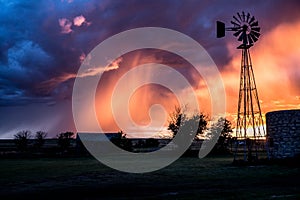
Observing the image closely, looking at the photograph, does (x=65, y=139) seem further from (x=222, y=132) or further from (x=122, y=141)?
(x=222, y=132)

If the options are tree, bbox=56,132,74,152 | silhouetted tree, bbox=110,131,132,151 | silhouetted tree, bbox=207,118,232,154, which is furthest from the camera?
tree, bbox=56,132,74,152

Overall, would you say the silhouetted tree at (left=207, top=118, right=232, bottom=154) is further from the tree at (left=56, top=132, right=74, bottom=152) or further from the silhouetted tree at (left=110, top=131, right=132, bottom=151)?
the tree at (left=56, top=132, right=74, bottom=152)

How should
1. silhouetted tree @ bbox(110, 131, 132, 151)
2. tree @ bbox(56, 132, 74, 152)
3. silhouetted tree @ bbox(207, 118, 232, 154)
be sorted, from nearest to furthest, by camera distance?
silhouetted tree @ bbox(207, 118, 232, 154)
silhouetted tree @ bbox(110, 131, 132, 151)
tree @ bbox(56, 132, 74, 152)

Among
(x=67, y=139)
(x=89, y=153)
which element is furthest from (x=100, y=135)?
(x=89, y=153)

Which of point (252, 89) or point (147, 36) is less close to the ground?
point (147, 36)

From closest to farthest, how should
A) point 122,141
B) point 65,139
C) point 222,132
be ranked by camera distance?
point 122,141
point 222,132
point 65,139

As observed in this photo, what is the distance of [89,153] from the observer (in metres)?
57.5

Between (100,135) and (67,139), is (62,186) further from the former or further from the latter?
(100,135)

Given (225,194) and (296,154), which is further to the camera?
(296,154)

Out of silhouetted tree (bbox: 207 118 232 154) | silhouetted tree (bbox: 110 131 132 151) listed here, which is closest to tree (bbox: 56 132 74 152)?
silhouetted tree (bbox: 110 131 132 151)

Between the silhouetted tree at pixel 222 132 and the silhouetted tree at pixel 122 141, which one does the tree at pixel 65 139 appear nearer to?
the silhouetted tree at pixel 122 141

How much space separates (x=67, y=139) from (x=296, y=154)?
167 ft

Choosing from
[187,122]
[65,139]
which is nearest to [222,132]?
[187,122]

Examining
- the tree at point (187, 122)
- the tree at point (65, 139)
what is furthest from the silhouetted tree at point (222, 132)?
the tree at point (65, 139)
